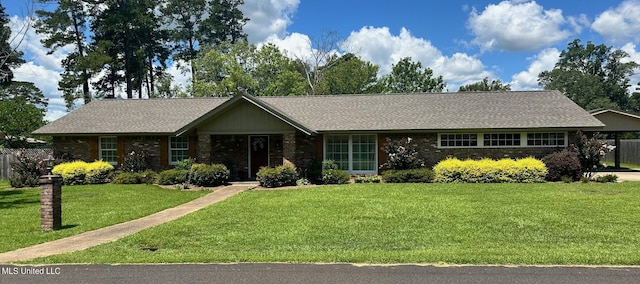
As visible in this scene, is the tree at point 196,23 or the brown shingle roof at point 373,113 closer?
the brown shingle roof at point 373,113

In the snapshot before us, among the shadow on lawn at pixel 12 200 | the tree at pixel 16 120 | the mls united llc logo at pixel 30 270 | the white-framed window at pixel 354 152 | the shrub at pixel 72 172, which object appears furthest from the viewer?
the tree at pixel 16 120

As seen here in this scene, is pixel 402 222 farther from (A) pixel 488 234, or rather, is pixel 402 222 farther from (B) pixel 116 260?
(B) pixel 116 260

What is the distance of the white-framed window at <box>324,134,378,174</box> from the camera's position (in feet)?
69.0

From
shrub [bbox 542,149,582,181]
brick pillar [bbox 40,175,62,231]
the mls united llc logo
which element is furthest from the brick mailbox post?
shrub [bbox 542,149,582,181]

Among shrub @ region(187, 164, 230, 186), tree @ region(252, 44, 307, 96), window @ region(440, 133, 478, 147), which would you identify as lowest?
shrub @ region(187, 164, 230, 186)

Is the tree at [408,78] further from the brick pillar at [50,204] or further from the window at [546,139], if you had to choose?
the brick pillar at [50,204]

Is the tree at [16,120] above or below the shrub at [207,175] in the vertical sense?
above

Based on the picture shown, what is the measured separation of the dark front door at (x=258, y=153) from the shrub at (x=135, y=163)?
15.8 ft

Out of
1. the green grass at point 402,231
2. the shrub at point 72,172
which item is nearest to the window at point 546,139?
the green grass at point 402,231

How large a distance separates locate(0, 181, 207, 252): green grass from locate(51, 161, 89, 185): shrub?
4.17ft

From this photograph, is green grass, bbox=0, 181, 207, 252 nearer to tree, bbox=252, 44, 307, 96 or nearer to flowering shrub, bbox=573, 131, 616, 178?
flowering shrub, bbox=573, 131, 616, 178

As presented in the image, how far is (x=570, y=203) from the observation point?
12852mm

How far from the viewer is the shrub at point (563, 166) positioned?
18422 mm

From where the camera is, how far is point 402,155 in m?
19.7
